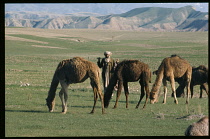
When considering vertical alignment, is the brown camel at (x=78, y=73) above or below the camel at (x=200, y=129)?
above

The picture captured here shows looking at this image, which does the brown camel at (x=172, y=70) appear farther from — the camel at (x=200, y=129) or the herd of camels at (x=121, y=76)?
the camel at (x=200, y=129)

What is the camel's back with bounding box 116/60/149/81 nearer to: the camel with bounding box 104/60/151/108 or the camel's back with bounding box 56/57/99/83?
the camel with bounding box 104/60/151/108

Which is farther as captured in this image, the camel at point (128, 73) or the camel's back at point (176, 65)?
the camel's back at point (176, 65)

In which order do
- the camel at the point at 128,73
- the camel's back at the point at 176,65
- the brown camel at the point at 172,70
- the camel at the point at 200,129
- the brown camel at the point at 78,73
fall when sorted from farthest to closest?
the camel's back at the point at 176,65 → the brown camel at the point at 172,70 → the camel at the point at 128,73 → the brown camel at the point at 78,73 → the camel at the point at 200,129

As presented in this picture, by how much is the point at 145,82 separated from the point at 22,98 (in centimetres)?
584

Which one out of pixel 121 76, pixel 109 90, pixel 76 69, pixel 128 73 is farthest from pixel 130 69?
pixel 76 69

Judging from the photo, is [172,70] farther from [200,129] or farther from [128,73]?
[200,129]

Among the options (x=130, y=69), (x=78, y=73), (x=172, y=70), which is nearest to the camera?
(x=78, y=73)

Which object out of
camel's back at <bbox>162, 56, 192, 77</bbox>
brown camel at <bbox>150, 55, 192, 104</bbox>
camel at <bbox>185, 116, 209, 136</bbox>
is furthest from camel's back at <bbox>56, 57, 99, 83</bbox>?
camel at <bbox>185, 116, 209, 136</bbox>

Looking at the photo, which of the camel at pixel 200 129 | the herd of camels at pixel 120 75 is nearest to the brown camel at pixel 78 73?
the herd of camels at pixel 120 75

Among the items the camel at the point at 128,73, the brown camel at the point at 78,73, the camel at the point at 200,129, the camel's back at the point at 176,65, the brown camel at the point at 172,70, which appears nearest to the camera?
the camel at the point at 200,129

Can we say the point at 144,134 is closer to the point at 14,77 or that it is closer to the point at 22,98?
the point at 22,98
